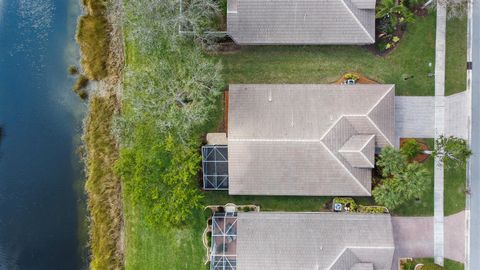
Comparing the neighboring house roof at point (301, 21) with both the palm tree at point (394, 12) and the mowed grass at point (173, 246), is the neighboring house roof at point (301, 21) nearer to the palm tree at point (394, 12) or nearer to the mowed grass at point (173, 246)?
the palm tree at point (394, 12)

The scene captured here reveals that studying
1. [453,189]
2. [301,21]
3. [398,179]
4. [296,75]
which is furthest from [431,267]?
[301,21]

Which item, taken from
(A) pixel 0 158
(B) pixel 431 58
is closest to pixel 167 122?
(A) pixel 0 158

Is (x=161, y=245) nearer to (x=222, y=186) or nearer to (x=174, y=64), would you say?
(x=222, y=186)

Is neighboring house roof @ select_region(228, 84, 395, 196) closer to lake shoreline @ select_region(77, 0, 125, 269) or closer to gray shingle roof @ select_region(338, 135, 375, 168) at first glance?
gray shingle roof @ select_region(338, 135, 375, 168)

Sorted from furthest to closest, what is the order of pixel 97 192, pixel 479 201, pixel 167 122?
1. pixel 97 192
2. pixel 479 201
3. pixel 167 122

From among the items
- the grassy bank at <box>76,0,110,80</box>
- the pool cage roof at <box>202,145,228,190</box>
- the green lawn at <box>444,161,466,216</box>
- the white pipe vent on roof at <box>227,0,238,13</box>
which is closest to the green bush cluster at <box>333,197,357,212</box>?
the green lawn at <box>444,161,466,216</box>

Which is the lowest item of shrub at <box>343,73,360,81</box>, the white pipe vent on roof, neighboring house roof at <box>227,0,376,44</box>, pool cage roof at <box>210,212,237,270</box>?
pool cage roof at <box>210,212,237,270</box>
